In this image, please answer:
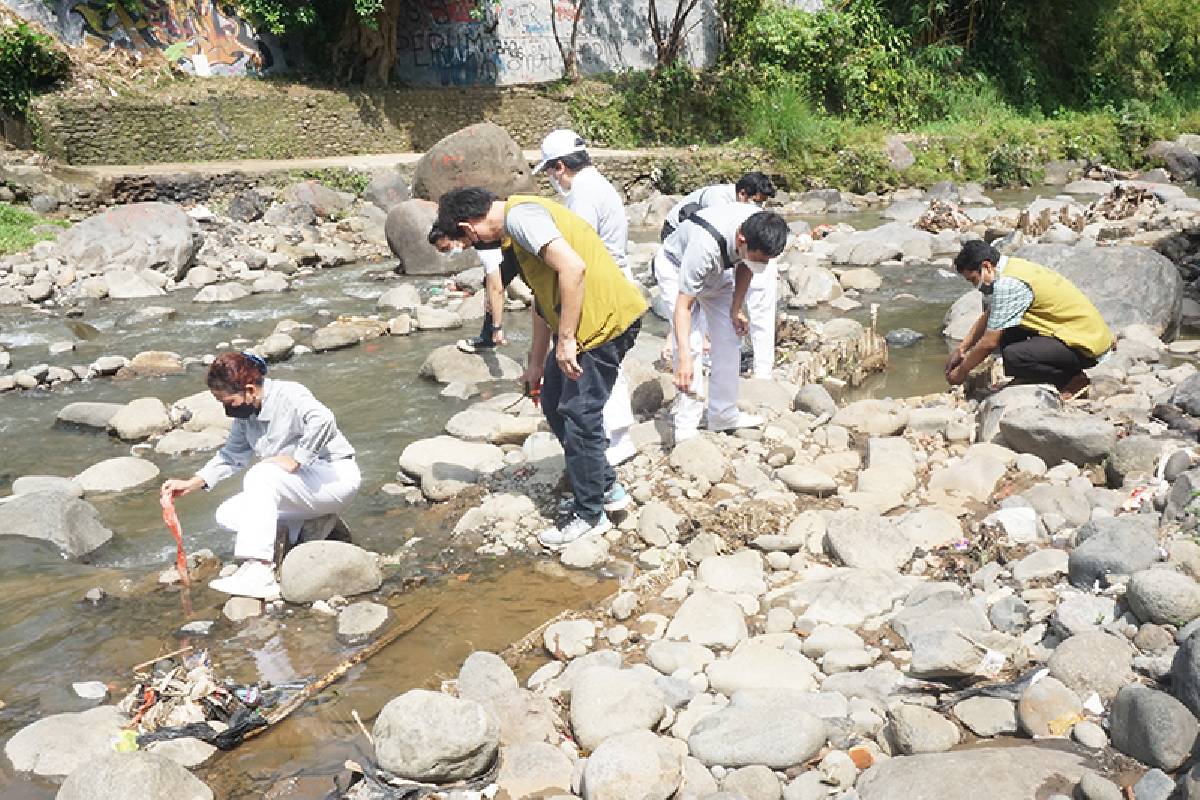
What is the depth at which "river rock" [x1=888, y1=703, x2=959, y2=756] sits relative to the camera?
341cm

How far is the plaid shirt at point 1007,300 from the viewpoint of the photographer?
6555mm

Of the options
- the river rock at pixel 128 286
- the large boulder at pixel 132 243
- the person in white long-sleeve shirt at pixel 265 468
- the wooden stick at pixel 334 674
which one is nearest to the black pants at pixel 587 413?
the wooden stick at pixel 334 674

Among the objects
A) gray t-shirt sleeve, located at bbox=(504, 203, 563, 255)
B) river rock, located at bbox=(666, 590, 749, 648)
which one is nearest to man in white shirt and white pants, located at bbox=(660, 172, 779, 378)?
gray t-shirt sleeve, located at bbox=(504, 203, 563, 255)

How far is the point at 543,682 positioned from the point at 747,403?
122 inches

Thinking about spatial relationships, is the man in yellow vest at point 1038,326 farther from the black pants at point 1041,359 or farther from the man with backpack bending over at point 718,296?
the man with backpack bending over at point 718,296

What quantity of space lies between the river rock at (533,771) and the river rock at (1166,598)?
2054mm

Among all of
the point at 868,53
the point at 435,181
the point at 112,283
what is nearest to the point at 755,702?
the point at 112,283

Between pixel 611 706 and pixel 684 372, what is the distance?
234cm

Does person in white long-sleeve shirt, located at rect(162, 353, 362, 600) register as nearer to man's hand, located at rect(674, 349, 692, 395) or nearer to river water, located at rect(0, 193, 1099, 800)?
river water, located at rect(0, 193, 1099, 800)

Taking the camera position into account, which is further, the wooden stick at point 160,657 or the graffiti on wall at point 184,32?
the graffiti on wall at point 184,32

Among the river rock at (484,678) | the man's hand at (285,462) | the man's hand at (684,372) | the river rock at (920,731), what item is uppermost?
the man's hand at (684,372)

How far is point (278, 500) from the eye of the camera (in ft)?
16.4

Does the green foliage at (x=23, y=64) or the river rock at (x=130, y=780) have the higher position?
the green foliage at (x=23, y=64)

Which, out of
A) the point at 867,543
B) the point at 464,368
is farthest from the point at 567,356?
the point at 464,368
